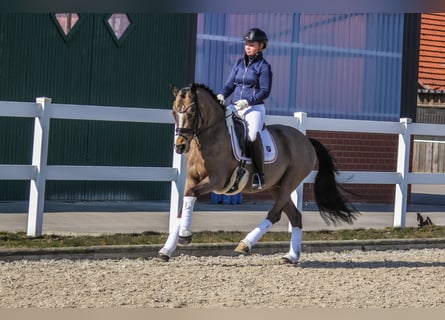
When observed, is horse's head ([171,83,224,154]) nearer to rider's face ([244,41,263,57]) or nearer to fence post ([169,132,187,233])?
rider's face ([244,41,263,57])

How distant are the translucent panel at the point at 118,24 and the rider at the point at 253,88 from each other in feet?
23.6

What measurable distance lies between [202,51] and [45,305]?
11424 millimetres

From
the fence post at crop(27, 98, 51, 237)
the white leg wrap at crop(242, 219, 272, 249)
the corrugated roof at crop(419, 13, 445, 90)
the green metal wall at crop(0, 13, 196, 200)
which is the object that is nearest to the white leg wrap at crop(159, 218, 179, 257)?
the white leg wrap at crop(242, 219, 272, 249)

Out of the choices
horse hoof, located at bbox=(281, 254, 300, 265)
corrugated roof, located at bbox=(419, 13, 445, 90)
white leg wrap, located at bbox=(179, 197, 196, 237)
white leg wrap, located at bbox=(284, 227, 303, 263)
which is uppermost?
corrugated roof, located at bbox=(419, 13, 445, 90)

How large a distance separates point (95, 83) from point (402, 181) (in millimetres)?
6170

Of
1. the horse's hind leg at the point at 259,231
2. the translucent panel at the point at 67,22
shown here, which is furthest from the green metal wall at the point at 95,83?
the horse's hind leg at the point at 259,231

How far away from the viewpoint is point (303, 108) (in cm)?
1739

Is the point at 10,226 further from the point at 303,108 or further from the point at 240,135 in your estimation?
the point at 303,108

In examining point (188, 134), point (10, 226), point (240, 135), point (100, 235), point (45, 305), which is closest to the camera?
point (45, 305)

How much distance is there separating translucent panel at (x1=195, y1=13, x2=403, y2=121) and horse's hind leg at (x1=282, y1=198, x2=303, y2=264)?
778 cm

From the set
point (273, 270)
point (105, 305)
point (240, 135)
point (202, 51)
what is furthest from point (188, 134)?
point (202, 51)

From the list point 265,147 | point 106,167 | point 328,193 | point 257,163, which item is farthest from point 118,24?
point 257,163

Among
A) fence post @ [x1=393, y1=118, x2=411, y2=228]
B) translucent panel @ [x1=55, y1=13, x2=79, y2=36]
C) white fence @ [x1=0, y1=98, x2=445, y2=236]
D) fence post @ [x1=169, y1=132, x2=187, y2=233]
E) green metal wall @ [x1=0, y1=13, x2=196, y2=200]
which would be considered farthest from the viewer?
translucent panel @ [x1=55, y1=13, x2=79, y2=36]

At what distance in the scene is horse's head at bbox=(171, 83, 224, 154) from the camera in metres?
7.20
